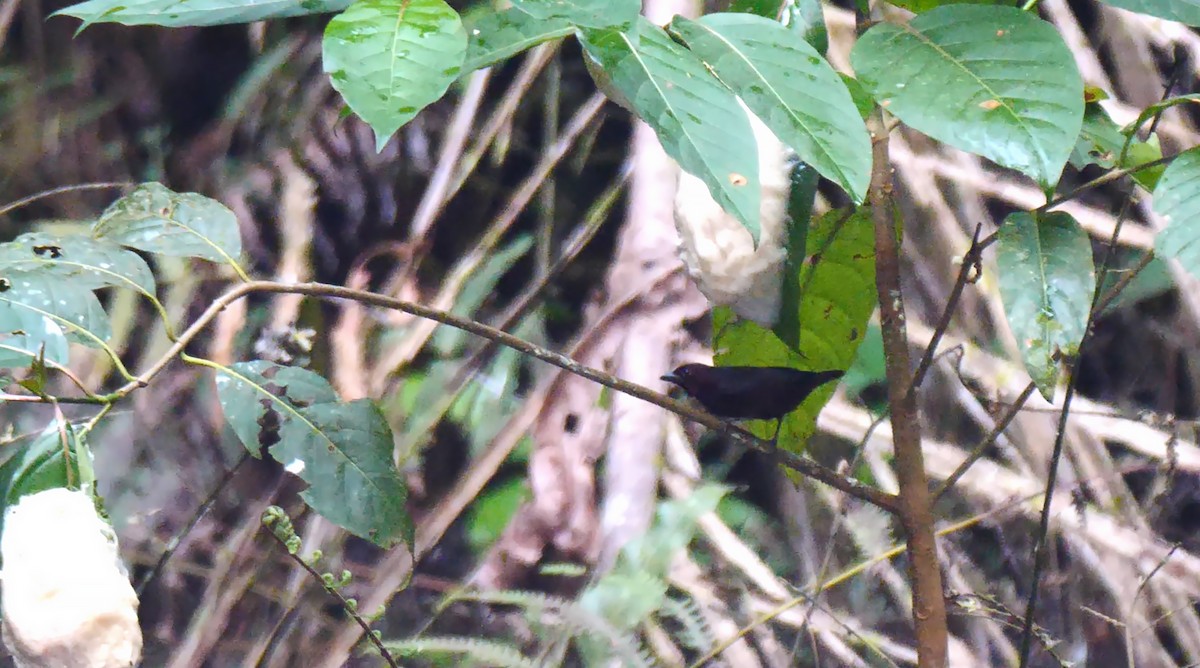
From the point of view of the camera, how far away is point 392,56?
46cm

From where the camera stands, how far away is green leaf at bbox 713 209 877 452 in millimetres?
779

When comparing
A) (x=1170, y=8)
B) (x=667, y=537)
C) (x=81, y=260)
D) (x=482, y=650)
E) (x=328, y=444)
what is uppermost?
(x=1170, y=8)

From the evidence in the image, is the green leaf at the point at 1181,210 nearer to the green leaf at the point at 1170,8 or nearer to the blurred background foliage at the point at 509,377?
the green leaf at the point at 1170,8

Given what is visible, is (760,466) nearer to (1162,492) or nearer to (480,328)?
(1162,492)

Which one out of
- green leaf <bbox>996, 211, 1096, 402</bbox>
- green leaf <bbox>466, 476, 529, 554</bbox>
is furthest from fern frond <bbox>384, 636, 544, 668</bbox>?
green leaf <bbox>996, 211, 1096, 402</bbox>

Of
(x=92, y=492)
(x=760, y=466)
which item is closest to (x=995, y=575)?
(x=760, y=466)

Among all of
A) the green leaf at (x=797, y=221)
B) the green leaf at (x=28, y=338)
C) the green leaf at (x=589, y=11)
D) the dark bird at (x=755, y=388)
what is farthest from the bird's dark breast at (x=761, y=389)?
the green leaf at (x=28, y=338)

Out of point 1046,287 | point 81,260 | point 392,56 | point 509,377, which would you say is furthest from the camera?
point 509,377

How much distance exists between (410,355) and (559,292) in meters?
0.33

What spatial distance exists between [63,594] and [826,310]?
568 millimetres

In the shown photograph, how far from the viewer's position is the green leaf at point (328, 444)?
0.68m

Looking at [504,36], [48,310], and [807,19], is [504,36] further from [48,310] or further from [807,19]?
[48,310]

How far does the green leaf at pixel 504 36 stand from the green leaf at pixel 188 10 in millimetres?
91

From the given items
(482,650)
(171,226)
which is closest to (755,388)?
(171,226)
